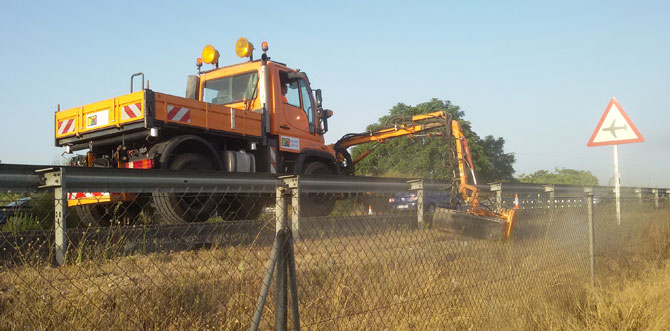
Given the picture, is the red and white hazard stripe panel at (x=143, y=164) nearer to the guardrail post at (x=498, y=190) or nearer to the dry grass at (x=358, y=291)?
the dry grass at (x=358, y=291)

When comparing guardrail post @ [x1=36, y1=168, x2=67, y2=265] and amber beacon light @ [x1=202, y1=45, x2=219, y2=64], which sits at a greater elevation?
amber beacon light @ [x1=202, y1=45, x2=219, y2=64]

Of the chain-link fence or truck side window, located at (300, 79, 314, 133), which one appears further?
truck side window, located at (300, 79, 314, 133)

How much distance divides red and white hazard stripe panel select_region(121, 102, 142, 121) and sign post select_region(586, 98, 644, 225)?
684cm

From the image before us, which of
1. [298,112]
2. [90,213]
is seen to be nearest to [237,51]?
[298,112]

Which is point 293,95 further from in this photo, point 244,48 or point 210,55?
point 210,55

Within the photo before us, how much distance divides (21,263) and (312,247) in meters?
2.48

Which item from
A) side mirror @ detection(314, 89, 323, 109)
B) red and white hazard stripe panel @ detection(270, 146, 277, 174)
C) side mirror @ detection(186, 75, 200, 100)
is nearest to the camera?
red and white hazard stripe panel @ detection(270, 146, 277, 174)

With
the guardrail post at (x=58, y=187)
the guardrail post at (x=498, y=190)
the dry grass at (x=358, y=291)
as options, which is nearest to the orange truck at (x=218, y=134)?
the guardrail post at (x=498, y=190)

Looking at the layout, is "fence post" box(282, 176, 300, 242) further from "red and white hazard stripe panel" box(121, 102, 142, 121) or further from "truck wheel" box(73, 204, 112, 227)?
"truck wheel" box(73, 204, 112, 227)

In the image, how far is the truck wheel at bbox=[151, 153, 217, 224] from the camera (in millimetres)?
5902

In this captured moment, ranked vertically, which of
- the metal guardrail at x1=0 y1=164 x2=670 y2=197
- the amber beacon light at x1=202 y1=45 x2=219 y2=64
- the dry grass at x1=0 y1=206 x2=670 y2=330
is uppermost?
the amber beacon light at x1=202 y1=45 x2=219 y2=64

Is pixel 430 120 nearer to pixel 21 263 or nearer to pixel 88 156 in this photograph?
pixel 88 156

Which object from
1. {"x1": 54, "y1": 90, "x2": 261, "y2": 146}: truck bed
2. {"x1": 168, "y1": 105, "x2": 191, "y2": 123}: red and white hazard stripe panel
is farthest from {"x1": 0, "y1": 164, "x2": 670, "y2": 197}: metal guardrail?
{"x1": 168, "y1": 105, "x2": 191, "y2": 123}: red and white hazard stripe panel

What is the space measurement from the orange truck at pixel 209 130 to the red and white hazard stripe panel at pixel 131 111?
13 millimetres
